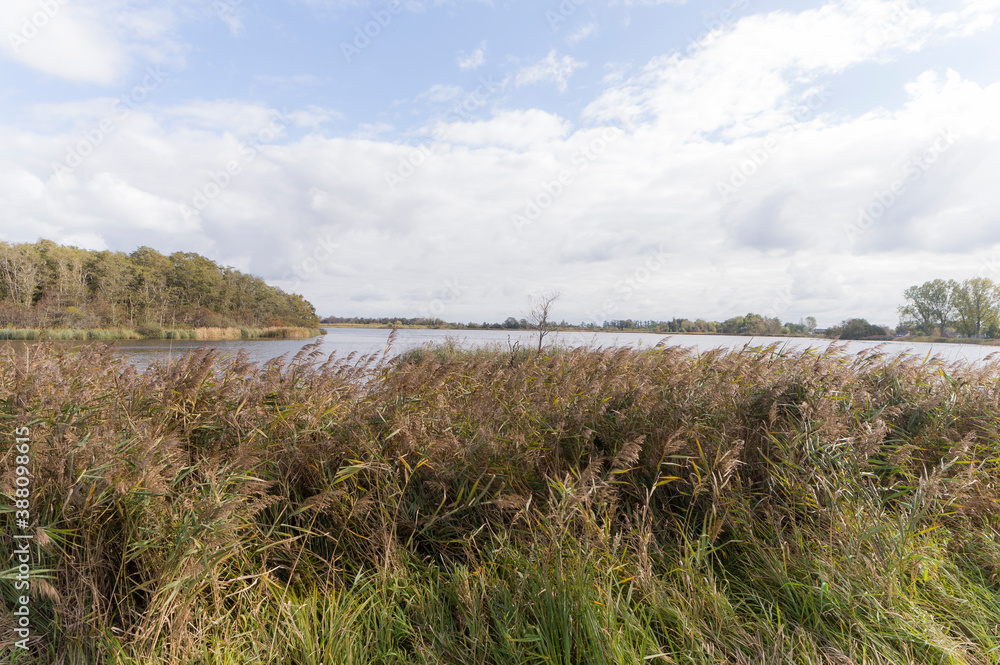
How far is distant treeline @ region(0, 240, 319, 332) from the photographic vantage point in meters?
36.7

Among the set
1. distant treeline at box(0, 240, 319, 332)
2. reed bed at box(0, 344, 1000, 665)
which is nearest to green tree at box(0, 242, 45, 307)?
distant treeline at box(0, 240, 319, 332)

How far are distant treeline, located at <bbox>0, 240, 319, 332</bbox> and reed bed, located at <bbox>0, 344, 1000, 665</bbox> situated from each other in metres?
33.6

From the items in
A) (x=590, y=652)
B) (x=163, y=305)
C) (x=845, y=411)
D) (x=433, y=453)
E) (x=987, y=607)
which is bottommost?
(x=987, y=607)

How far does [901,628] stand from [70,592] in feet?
13.1

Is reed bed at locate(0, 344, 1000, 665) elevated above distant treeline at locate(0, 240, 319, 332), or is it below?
below

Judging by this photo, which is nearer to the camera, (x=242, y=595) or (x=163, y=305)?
(x=242, y=595)

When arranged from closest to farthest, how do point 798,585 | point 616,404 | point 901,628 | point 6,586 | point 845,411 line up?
point 901,628 < point 6,586 < point 798,585 < point 845,411 < point 616,404

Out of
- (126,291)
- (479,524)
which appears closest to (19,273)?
(126,291)

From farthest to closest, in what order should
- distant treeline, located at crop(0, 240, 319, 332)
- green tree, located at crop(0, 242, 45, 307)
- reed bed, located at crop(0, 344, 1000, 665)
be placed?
green tree, located at crop(0, 242, 45, 307), distant treeline, located at crop(0, 240, 319, 332), reed bed, located at crop(0, 344, 1000, 665)

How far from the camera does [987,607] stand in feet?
7.56

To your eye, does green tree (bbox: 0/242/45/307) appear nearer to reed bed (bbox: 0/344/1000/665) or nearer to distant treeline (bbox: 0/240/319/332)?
distant treeline (bbox: 0/240/319/332)

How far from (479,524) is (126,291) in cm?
6067

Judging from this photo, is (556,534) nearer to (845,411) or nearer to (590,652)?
(590,652)

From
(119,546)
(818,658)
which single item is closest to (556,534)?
(818,658)
